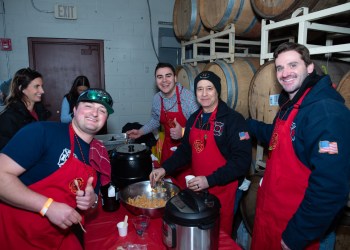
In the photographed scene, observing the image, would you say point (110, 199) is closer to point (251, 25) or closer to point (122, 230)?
point (122, 230)

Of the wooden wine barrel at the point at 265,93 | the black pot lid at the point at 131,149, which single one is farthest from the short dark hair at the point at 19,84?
the wooden wine barrel at the point at 265,93

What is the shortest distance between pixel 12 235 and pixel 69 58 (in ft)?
13.9

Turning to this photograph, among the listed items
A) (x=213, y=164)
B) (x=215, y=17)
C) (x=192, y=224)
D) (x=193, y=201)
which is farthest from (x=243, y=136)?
(x=215, y=17)

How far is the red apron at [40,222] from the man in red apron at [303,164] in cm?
132

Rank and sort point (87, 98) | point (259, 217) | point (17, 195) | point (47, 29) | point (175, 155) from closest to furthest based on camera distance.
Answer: point (17, 195)
point (87, 98)
point (259, 217)
point (175, 155)
point (47, 29)

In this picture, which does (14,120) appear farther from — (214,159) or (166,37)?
(166,37)

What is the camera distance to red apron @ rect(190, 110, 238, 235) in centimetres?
231

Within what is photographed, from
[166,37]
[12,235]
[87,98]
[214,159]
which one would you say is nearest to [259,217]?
[214,159]

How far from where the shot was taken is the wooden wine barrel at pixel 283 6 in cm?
229

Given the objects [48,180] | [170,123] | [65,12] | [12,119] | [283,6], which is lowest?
[48,180]

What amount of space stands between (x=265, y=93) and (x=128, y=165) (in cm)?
163

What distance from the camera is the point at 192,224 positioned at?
1.25 metres

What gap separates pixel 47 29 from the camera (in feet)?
15.8

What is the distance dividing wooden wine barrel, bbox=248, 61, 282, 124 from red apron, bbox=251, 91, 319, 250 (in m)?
0.79
